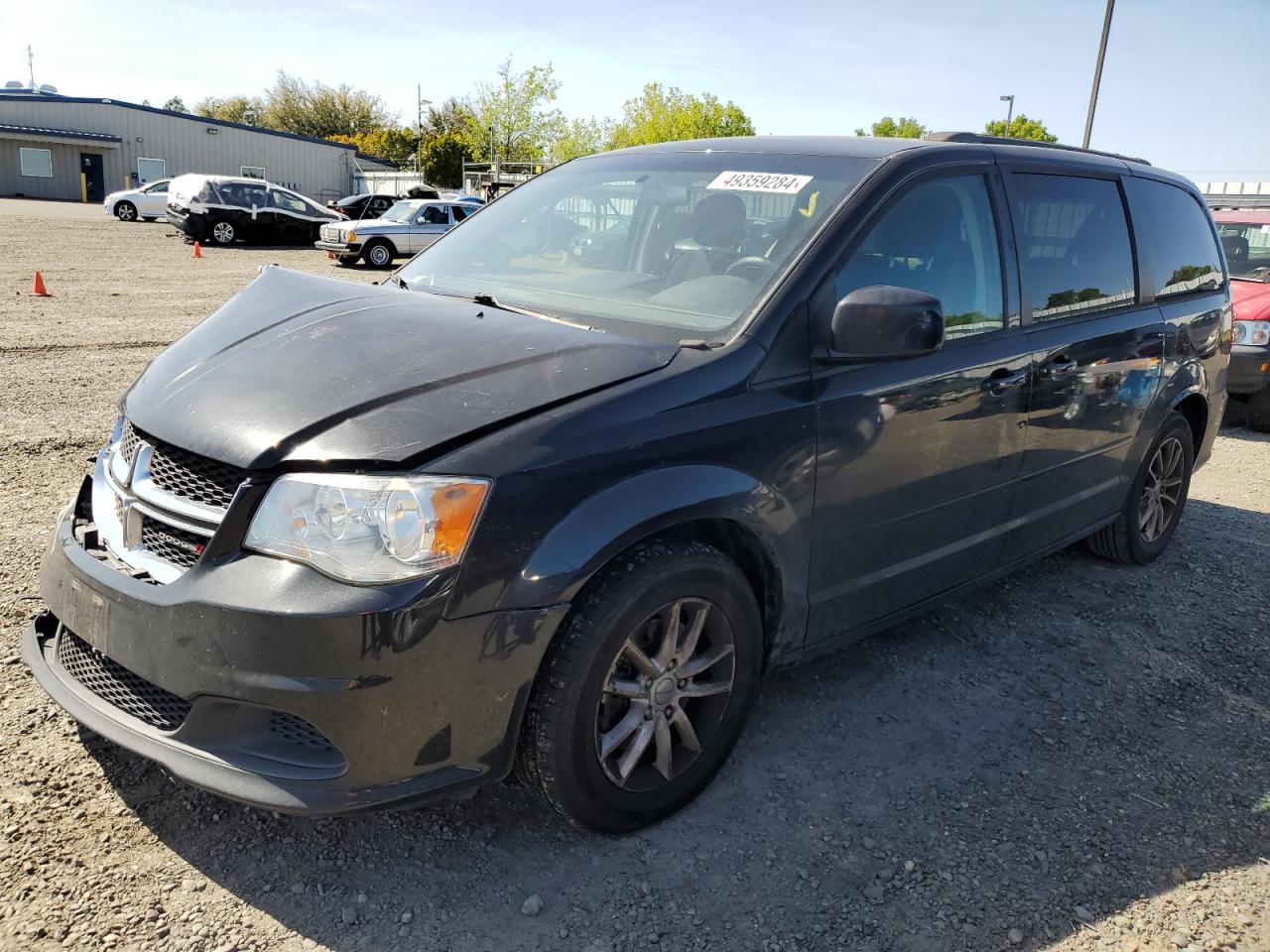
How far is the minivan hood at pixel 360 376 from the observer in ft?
7.64

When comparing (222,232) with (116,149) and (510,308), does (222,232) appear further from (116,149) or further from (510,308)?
(116,149)

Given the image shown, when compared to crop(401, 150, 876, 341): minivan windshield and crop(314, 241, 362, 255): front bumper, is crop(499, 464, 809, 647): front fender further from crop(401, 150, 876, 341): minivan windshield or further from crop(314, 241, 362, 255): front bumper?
crop(314, 241, 362, 255): front bumper

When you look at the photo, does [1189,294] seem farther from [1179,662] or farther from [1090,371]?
[1179,662]

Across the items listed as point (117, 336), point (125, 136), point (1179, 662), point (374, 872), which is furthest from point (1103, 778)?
point (125, 136)

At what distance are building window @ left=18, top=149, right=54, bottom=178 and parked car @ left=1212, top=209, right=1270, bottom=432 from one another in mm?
54427

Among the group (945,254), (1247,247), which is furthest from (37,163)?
(945,254)

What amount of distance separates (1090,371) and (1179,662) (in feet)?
4.23

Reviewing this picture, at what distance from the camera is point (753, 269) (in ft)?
10.0

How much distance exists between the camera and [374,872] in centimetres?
258

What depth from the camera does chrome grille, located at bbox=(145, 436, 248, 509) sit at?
7.75 feet

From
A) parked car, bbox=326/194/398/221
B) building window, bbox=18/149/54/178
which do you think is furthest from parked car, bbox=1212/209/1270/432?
building window, bbox=18/149/54/178

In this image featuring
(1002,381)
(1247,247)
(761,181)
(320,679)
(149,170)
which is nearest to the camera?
(320,679)

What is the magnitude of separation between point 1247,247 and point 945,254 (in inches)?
322

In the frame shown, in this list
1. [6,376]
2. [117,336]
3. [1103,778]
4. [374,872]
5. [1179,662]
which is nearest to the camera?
[374,872]
